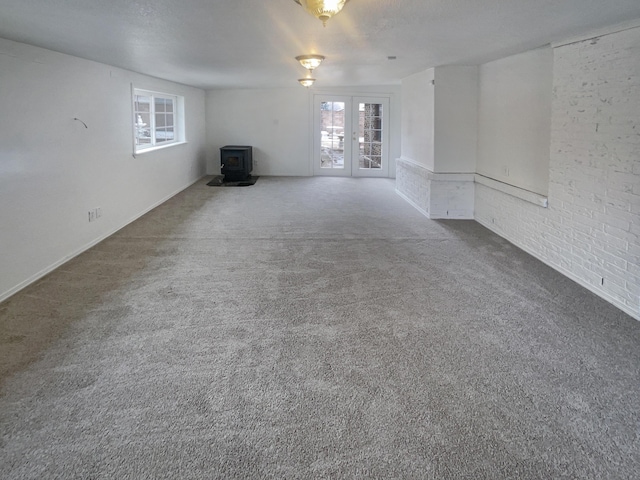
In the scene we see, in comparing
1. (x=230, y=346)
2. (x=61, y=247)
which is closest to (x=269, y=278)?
(x=230, y=346)

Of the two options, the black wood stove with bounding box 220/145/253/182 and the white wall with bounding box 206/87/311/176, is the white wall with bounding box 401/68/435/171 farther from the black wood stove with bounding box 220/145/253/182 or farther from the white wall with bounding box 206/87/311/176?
the black wood stove with bounding box 220/145/253/182

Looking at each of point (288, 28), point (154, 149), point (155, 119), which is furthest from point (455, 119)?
point (155, 119)

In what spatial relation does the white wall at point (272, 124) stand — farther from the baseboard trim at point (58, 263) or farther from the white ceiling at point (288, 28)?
the white ceiling at point (288, 28)

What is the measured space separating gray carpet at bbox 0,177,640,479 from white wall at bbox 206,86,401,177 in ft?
23.3

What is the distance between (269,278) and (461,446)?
103 inches

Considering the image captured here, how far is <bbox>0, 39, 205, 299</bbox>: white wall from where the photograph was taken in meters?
4.05

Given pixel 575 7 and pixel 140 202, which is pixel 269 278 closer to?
pixel 575 7

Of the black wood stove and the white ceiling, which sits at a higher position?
the white ceiling

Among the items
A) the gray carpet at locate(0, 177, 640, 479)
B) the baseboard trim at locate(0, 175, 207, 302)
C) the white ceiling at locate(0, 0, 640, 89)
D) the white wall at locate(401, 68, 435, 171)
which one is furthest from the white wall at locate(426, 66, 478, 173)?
the baseboard trim at locate(0, 175, 207, 302)

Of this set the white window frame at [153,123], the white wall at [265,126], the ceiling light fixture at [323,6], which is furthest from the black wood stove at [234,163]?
the ceiling light fixture at [323,6]

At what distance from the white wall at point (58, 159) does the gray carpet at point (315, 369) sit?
347 mm

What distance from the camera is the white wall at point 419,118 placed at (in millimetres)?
7125

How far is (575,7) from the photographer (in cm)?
310

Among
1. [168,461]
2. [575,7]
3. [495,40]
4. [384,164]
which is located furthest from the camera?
[384,164]
